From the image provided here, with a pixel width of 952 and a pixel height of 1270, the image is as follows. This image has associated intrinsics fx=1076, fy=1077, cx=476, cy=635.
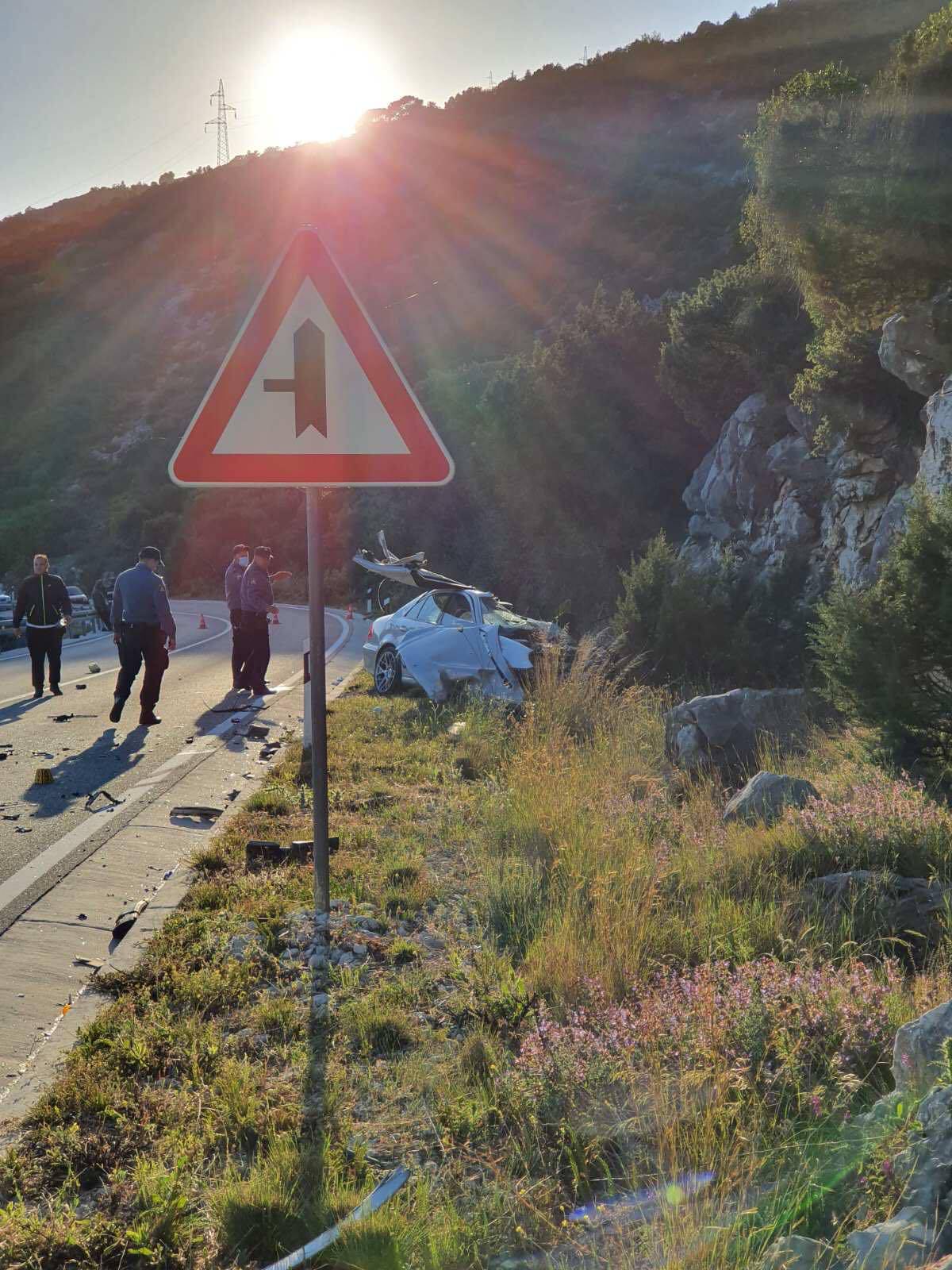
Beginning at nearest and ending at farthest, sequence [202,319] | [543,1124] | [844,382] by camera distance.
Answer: [543,1124] → [844,382] → [202,319]

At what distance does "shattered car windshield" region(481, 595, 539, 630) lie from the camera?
1298 cm

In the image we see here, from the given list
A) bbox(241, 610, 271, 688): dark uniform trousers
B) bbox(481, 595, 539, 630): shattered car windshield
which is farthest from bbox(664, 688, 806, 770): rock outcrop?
bbox(241, 610, 271, 688): dark uniform trousers

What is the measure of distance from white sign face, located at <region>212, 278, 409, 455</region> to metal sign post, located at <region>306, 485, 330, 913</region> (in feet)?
0.85

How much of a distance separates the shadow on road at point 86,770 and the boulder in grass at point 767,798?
4493mm

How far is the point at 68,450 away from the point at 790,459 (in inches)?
2360

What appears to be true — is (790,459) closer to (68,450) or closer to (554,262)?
→ (554,262)

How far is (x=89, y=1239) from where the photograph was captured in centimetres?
262

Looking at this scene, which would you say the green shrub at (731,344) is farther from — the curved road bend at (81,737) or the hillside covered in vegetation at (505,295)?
the curved road bend at (81,737)

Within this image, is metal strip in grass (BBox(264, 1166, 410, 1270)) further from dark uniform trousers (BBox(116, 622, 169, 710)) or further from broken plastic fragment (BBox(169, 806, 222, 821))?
dark uniform trousers (BBox(116, 622, 169, 710))

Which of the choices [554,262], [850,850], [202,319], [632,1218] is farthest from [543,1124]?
[202,319]

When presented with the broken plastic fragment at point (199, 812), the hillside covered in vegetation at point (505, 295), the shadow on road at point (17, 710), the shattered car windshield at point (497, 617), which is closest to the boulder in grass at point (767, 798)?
the broken plastic fragment at point (199, 812)

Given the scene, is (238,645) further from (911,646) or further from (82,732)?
(911,646)

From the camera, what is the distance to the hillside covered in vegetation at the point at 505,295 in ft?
85.5

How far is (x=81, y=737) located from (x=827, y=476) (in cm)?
1421
